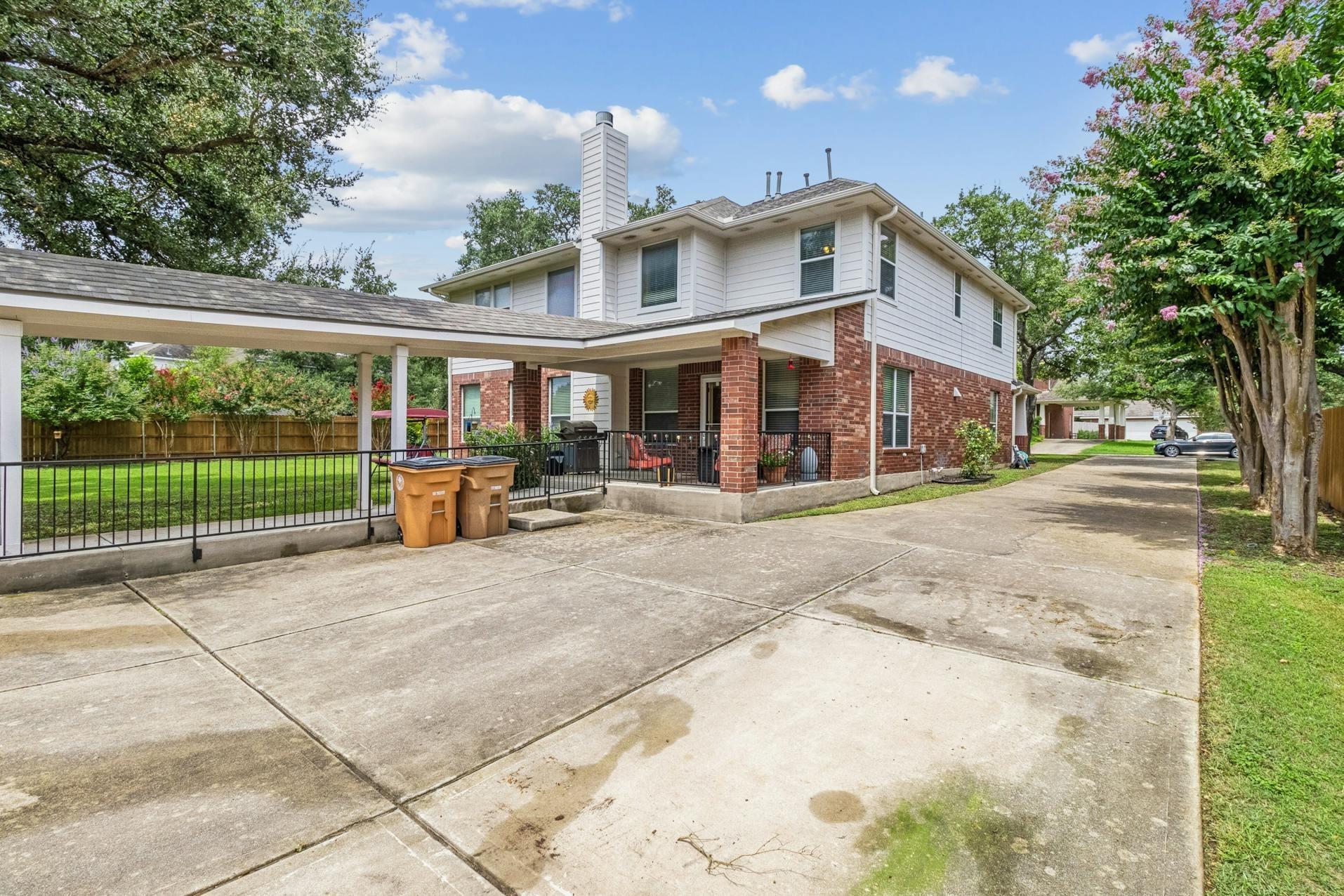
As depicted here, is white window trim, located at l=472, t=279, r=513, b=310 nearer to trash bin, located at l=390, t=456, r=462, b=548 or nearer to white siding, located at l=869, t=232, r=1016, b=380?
trash bin, located at l=390, t=456, r=462, b=548

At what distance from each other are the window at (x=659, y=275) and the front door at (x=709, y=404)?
6.42ft

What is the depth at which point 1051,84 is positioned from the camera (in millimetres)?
10609

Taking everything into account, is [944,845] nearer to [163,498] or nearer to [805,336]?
[805,336]

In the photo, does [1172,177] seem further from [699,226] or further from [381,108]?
[381,108]

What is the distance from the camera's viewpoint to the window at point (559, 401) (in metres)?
15.5

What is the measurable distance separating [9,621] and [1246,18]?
13.9 m

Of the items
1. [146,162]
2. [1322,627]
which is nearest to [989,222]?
[1322,627]

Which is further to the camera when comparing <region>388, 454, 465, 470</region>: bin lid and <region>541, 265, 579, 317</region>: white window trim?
<region>541, 265, 579, 317</region>: white window trim

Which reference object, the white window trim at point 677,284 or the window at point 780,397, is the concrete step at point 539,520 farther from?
the white window trim at point 677,284

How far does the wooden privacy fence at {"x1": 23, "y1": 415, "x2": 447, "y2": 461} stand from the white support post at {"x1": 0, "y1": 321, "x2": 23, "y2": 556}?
10.0m

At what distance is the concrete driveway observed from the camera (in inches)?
86.7

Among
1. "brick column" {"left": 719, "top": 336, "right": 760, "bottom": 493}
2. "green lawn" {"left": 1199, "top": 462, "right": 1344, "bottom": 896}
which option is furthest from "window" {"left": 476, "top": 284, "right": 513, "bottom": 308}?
"green lawn" {"left": 1199, "top": 462, "right": 1344, "bottom": 896}

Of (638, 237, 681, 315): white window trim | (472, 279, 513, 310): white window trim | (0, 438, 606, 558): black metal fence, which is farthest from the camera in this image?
(472, 279, 513, 310): white window trim

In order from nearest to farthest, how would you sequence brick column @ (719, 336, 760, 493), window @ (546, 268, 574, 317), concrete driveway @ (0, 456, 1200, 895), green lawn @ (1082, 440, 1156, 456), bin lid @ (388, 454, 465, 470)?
1. concrete driveway @ (0, 456, 1200, 895)
2. bin lid @ (388, 454, 465, 470)
3. brick column @ (719, 336, 760, 493)
4. window @ (546, 268, 574, 317)
5. green lawn @ (1082, 440, 1156, 456)
